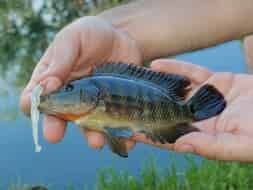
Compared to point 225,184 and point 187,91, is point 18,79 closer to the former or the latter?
point 225,184

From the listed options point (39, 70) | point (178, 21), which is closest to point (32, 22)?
point (178, 21)

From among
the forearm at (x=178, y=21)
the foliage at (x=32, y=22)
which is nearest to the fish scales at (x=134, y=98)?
the forearm at (x=178, y=21)

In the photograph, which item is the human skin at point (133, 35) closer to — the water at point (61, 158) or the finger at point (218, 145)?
the finger at point (218, 145)

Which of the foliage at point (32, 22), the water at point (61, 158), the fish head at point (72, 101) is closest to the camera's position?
the fish head at point (72, 101)

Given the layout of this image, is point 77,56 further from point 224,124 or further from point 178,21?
point 178,21

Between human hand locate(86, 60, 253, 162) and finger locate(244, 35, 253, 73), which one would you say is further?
finger locate(244, 35, 253, 73)

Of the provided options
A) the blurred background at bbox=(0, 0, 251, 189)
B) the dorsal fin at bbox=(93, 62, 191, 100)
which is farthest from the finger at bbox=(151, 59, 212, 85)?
the blurred background at bbox=(0, 0, 251, 189)

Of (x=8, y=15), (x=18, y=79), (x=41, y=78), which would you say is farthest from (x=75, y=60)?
(x=8, y=15)

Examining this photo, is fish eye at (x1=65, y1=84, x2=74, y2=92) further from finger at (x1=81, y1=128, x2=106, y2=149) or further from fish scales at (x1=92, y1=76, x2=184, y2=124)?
finger at (x1=81, y1=128, x2=106, y2=149)
